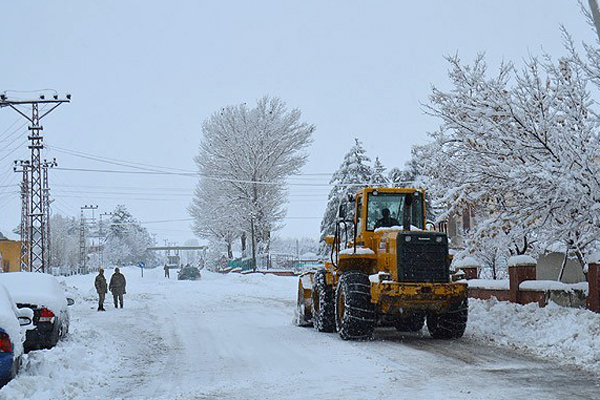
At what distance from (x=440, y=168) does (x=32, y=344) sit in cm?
932

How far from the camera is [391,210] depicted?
15.4 meters

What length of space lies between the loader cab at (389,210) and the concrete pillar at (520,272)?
3.40m

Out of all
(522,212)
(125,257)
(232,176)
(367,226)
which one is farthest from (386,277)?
(125,257)

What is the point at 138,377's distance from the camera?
10.5 metres

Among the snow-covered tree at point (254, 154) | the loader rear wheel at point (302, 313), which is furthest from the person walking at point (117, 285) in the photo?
the snow-covered tree at point (254, 154)

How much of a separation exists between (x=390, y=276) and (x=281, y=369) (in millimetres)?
3911

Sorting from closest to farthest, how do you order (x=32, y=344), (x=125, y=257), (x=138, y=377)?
(x=138, y=377)
(x=32, y=344)
(x=125, y=257)

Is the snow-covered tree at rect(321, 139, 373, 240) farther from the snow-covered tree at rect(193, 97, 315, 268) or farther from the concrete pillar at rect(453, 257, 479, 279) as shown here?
the concrete pillar at rect(453, 257, 479, 279)

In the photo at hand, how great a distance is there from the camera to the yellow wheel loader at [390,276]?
45.0ft

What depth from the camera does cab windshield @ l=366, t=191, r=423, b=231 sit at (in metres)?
15.3

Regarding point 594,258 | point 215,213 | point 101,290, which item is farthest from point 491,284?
point 215,213

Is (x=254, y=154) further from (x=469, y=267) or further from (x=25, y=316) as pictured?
(x=25, y=316)

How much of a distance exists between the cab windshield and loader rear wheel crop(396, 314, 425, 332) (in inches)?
83.5

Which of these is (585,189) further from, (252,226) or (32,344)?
(252,226)
